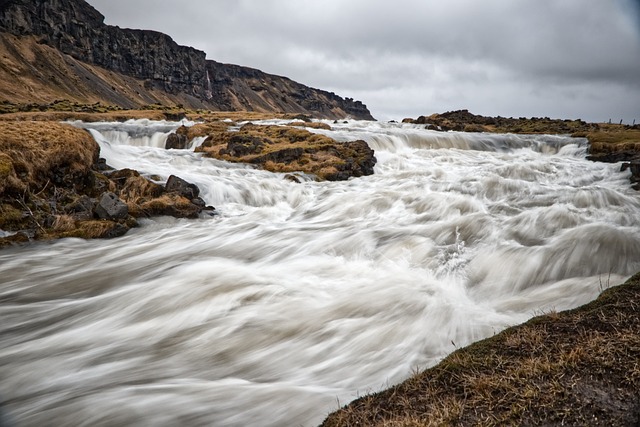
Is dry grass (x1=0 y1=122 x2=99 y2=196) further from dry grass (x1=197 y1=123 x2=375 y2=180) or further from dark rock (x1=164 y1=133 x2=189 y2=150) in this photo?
dark rock (x1=164 y1=133 x2=189 y2=150)

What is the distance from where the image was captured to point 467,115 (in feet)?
247

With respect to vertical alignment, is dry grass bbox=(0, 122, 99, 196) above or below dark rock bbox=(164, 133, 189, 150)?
below

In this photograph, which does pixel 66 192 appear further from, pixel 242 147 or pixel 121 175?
pixel 242 147

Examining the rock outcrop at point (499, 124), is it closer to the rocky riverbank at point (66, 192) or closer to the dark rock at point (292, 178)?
the dark rock at point (292, 178)

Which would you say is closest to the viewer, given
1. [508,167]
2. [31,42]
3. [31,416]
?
[31,416]

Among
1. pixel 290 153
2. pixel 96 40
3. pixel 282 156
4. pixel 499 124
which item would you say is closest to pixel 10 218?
pixel 282 156

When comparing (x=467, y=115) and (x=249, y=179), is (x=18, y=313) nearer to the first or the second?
(x=249, y=179)

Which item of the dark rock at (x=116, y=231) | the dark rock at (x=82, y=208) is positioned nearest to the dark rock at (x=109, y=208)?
the dark rock at (x=82, y=208)

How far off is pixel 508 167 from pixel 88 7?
693ft

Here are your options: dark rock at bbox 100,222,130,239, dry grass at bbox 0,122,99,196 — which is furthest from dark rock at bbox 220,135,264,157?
dark rock at bbox 100,222,130,239

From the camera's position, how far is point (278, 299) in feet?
22.6

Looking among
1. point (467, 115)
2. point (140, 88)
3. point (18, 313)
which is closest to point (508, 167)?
point (18, 313)

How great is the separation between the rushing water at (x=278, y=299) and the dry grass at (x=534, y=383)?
0.98 m

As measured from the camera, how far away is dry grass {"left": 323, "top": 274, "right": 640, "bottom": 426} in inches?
103
